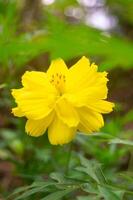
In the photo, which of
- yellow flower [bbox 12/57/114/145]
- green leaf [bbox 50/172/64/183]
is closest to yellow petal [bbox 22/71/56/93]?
yellow flower [bbox 12/57/114/145]

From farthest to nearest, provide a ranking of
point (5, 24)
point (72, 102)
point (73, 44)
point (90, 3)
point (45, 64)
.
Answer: point (90, 3)
point (45, 64)
point (5, 24)
point (72, 102)
point (73, 44)

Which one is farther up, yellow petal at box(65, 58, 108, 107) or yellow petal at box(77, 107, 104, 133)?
yellow petal at box(65, 58, 108, 107)

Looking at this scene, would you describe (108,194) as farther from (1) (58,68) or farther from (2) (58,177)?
(1) (58,68)

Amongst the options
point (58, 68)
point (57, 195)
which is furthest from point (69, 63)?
point (57, 195)

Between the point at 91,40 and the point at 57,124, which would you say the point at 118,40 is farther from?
the point at 57,124

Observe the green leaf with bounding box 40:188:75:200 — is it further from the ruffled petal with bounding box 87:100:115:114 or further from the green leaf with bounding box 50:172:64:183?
the ruffled petal with bounding box 87:100:115:114

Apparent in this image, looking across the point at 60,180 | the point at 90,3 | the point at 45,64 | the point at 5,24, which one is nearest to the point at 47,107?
the point at 60,180
